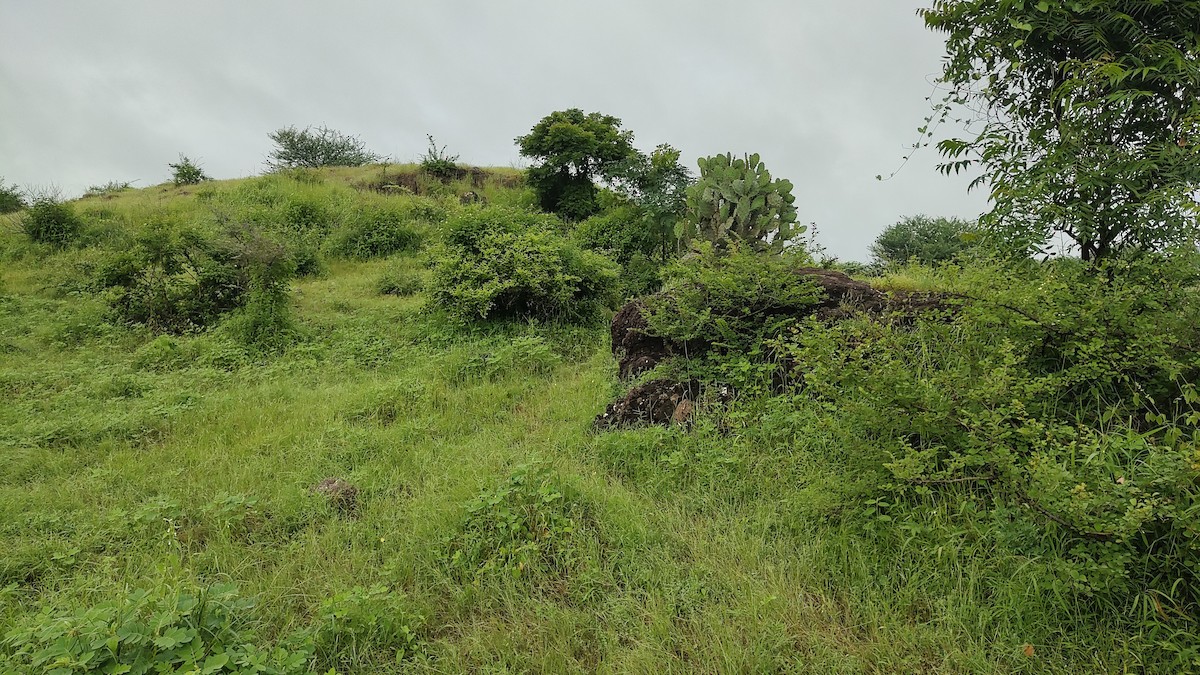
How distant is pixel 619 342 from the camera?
5145 millimetres

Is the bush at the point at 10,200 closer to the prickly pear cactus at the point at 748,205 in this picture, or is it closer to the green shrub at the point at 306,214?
the green shrub at the point at 306,214

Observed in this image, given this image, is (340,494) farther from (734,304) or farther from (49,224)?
(49,224)

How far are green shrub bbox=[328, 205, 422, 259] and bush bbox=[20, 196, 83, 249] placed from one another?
17.5 feet

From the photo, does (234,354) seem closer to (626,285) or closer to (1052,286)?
(626,285)

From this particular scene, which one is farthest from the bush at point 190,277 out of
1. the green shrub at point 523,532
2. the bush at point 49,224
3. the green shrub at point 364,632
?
the green shrub at point 364,632

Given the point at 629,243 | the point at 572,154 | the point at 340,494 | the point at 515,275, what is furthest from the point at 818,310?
the point at 572,154

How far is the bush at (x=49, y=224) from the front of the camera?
11.8m

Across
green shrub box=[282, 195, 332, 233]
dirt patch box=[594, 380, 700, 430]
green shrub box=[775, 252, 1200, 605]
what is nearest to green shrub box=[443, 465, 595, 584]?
dirt patch box=[594, 380, 700, 430]

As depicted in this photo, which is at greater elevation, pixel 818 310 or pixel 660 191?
pixel 660 191

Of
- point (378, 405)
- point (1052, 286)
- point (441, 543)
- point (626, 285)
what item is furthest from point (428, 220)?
point (1052, 286)

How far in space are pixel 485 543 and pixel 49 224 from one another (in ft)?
48.7

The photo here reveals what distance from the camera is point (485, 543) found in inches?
108

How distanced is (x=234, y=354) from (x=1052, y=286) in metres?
7.35

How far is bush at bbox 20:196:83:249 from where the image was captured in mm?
11836
